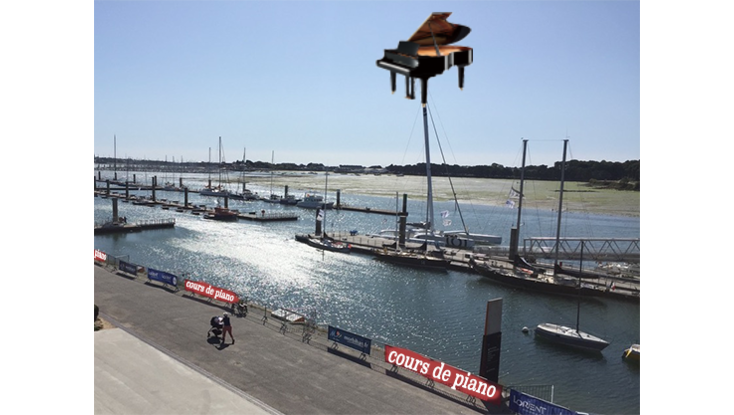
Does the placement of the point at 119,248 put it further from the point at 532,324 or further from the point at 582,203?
the point at 582,203

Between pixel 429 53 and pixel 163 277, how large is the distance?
29555mm

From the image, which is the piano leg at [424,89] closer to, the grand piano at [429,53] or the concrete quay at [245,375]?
the grand piano at [429,53]

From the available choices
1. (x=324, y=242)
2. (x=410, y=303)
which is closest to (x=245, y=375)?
(x=410, y=303)

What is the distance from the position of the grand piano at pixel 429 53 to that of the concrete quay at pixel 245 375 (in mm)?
13171

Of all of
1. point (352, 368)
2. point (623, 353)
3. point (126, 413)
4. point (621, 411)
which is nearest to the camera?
point (126, 413)

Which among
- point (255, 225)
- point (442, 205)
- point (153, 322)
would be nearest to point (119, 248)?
point (255, 225)

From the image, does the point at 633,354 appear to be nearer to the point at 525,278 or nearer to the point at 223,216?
the point at 525,278

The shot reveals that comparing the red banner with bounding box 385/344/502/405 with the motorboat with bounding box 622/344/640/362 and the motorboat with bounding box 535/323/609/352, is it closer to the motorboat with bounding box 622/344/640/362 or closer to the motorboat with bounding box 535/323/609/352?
the motorboat with bounding box 535/323/609/352

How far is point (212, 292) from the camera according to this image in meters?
26.8

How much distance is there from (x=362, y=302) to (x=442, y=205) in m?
101

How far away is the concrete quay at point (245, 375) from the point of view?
1525cm

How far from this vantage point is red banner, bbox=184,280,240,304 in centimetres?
2600

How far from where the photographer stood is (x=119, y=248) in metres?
57.8

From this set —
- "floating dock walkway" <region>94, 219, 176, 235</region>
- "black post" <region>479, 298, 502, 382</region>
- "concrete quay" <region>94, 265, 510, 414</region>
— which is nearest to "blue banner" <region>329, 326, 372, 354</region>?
"concrete quay" <region>94, 265, 510, 414</region>
